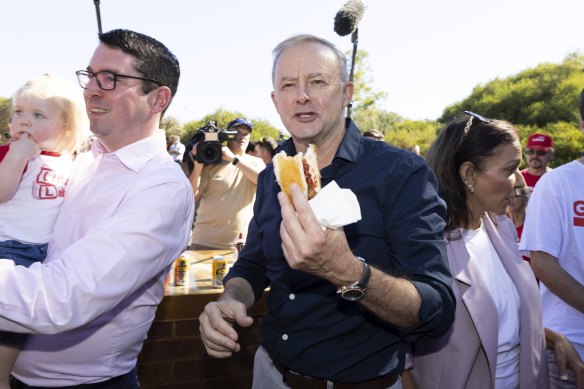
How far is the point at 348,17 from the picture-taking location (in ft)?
10.1

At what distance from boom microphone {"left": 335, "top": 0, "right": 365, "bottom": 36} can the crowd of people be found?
120 centimetres

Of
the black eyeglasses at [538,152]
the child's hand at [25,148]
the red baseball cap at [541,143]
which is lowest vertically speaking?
the black eyeglasses at [538,152]

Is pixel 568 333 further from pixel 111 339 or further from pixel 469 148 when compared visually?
pixel 111 339

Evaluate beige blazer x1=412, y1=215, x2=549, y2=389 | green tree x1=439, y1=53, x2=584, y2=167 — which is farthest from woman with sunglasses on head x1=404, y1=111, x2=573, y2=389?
green tree x1=439, y1=53, x2=584, y2=167

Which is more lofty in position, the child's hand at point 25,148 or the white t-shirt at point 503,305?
the child's hand at point 25,148

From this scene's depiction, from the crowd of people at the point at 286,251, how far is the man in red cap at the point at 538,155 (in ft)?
13.5

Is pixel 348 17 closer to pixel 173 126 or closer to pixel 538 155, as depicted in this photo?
pixel 538 155

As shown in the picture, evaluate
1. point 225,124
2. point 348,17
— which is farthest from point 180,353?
point 225,124

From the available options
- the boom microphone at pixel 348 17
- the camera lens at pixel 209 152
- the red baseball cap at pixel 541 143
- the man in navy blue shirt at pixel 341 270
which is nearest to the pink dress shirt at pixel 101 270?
the man in navy blue shirt at pixel 341 270

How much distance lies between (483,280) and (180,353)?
6.71 ft

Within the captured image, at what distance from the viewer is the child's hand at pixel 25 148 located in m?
1.75

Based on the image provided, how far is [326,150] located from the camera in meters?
1.86

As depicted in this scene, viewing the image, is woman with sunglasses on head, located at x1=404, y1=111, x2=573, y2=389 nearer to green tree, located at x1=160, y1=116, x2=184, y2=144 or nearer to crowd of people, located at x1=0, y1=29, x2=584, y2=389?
crowd of people, located at x1=0, y1=29, x2=584, y2=389

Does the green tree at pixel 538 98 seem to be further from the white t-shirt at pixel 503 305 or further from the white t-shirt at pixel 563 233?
the white t-shirt at pixel 503 305
